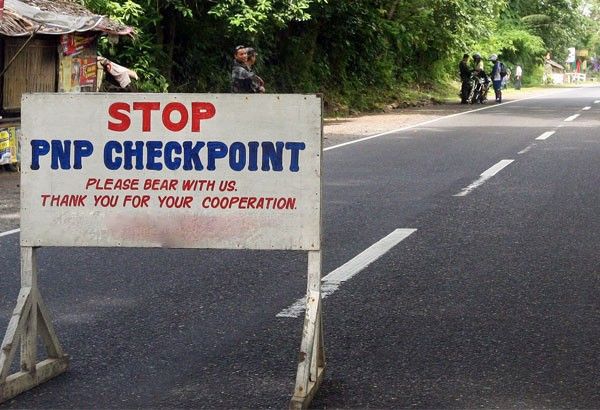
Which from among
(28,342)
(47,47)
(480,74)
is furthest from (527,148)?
(480,74)

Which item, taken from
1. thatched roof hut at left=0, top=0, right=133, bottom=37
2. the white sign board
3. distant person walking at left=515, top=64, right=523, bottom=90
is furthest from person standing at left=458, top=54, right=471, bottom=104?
the white sign board

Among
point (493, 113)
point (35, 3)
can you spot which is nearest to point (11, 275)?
point (35, 3)

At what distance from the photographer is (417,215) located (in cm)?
1102

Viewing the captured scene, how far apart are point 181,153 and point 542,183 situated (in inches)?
368

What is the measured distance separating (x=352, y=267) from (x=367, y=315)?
5.19 ft

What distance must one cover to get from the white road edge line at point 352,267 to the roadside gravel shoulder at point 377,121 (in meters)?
10.9

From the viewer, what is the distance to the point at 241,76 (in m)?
14.5

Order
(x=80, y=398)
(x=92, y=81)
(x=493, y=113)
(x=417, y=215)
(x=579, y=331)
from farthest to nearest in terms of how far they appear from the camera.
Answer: (x=493, y=113) < (x=92, y=81) < (x=417, y=215) < (x=579, y=331) < (x=80, y=398)

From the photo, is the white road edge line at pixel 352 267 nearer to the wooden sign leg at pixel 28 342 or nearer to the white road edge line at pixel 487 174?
the wooden sign leg at pixel 28 342

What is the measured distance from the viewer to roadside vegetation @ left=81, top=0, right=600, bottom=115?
24.6 metres

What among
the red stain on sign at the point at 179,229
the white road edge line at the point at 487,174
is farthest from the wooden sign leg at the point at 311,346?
the white road edge line at the point at 487,174

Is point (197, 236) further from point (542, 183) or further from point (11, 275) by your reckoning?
point (542, 183)

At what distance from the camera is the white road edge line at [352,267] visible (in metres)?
6.80

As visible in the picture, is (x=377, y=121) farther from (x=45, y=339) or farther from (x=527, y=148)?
(x=45, y=339)
